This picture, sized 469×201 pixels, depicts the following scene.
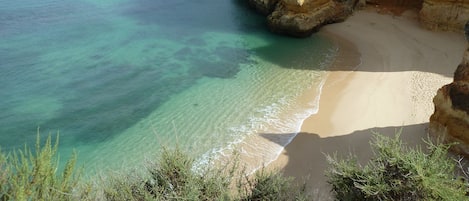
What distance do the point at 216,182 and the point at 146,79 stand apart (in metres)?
10.1

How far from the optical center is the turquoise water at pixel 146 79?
43.8 feet

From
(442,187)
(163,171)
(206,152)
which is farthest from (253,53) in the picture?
(442,187)

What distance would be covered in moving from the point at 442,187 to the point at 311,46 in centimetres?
1392

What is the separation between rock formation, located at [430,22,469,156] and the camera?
10.3 metres

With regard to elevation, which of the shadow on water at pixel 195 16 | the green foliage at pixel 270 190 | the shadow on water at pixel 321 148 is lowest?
the shadow on water at pixel 321 148

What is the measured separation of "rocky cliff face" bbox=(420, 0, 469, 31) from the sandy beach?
0.43m

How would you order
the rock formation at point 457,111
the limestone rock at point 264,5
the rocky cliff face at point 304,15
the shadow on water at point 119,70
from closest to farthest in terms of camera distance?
the rock formation at point 457,111 → the shadow on water at point 119,70 → the rocky cliff face at point 304,15 → the limestone rock at point 264,5

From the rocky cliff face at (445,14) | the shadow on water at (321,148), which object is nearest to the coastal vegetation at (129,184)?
the shadow on water at (321,148)

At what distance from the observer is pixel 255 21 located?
2430 cm

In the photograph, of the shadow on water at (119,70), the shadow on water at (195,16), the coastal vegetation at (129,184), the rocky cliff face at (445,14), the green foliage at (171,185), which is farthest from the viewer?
the shadow on water at (195,16)

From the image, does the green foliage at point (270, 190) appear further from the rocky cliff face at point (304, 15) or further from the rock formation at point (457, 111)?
the rocky cliff face at point (304, 15)

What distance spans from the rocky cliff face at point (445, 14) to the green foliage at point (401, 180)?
14.0 meters

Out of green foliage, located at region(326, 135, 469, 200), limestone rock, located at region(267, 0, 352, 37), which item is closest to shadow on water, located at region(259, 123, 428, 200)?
green foliage, located at region(326, 135, 469, 200)

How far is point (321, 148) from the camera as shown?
39.3ft
